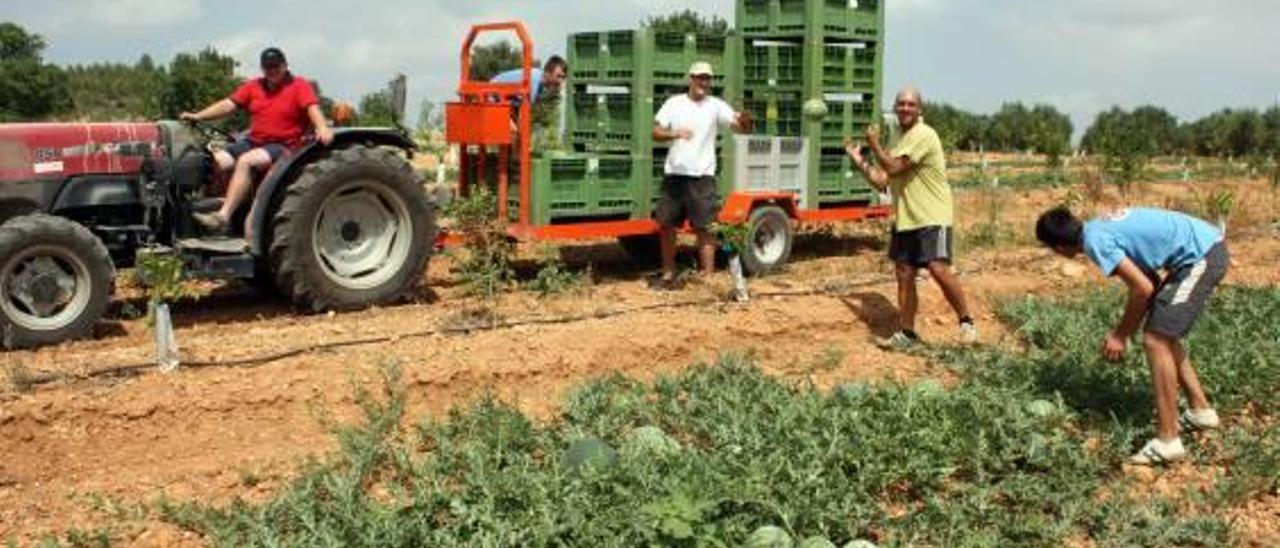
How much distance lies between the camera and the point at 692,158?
923 cm

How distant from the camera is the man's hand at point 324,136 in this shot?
7.97 metres

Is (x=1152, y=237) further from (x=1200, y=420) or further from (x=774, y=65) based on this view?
(x=774, y=65)

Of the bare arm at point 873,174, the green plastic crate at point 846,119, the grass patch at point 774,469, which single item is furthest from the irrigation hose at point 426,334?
the green plastic crate at point 846,119

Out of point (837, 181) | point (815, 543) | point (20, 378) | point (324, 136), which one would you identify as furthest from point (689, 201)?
point (815, 543)

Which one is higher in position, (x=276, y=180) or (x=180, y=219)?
(x=276, y=180)

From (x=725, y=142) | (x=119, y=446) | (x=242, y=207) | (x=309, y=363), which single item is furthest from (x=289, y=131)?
(x=725, y=142)

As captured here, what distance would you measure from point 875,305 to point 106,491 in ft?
18.2

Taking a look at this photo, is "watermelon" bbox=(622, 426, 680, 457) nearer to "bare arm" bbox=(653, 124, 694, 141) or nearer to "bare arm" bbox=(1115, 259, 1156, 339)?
"bare arm" bbox=(1115, 259, 1156, 339)

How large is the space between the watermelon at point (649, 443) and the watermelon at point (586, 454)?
77mm

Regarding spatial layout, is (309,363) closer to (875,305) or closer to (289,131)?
(289,131)

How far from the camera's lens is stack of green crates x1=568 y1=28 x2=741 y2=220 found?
10.1 meters

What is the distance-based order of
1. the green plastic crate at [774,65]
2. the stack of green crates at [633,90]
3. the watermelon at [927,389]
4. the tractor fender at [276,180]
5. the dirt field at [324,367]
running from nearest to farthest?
1. the dirt field at [324,367]
2. the watermelon at [927,389]
3. the tractor fender at [276,180]
4. the stack of green crates at [633,90]
5. the green plastic crate at [774,65]

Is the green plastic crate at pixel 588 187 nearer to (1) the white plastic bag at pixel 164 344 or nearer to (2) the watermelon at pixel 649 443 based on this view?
(1) the white plastic bag at pixel 164 344

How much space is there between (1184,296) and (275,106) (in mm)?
5539
